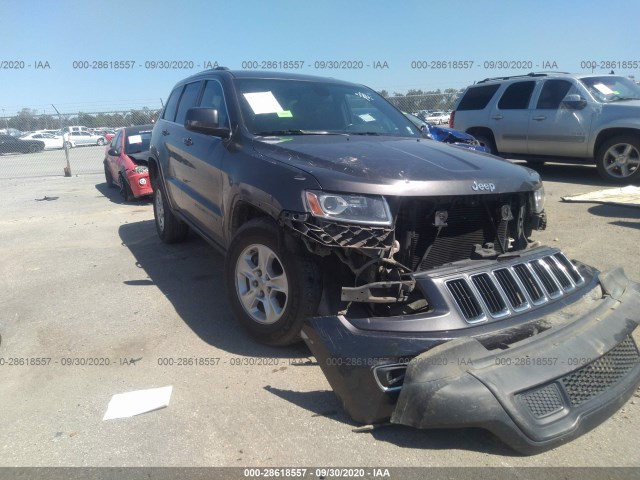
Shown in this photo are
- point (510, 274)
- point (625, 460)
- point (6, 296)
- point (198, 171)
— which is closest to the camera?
point (625, 460)

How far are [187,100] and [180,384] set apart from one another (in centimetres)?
334

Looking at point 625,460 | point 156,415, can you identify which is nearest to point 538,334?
point 625,460

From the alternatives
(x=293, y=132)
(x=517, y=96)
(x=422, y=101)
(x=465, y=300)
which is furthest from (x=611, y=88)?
(x=465, y=300)

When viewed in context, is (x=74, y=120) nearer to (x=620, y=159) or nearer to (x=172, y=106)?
(x=172, y=106)

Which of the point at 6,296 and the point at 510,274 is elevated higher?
the point at 510,274

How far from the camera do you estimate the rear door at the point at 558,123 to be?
31.2 feet

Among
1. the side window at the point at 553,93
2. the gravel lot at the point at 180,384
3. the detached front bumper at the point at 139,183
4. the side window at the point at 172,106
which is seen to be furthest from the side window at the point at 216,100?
the side window at the point at 553,93

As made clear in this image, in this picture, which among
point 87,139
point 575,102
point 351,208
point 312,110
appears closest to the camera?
point 351,208

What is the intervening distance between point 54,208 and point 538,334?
9.78 meters

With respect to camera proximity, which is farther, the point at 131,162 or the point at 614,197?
the point at 131,162

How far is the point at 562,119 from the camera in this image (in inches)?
384

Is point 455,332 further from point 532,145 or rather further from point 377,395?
point 532,145

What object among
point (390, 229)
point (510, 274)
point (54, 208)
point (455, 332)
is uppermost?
point (390, 229)

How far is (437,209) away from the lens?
3.03 meters
